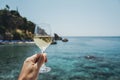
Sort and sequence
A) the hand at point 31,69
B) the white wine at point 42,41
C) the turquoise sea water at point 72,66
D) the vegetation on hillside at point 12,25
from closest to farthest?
the hand at point 31,69 < the white wine at point 42,41 < the turquoise sea water at point 72,66 < the vegetation on hillside at point 12,25

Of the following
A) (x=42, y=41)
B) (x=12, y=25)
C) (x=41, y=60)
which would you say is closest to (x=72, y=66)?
(x=42, y=41)

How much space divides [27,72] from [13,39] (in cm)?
8449

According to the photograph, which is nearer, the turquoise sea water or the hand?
the hand

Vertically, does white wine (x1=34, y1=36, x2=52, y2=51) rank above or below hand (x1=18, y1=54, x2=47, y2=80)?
above

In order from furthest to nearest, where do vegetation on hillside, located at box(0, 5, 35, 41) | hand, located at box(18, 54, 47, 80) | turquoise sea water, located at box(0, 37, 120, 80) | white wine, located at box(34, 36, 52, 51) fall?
vegetation on hillside, located at box(0, 5, 35, 41), turquoise sea water, located at box(0, 37, 120, 80), white wine, located at box(34, 36, 52, 51), hand, located at box(18, 54, 47, 80)

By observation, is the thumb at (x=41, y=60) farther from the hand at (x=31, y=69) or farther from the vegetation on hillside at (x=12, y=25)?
the vegetation on hillside at (x=12, y=25)

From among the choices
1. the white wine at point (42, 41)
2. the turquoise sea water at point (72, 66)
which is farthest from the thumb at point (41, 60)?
the turquoise sea water at point (72, 66)

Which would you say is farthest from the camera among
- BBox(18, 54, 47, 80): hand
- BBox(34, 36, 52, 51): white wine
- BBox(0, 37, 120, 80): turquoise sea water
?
BBox(0, 37, 120, 80): turquoise sea water

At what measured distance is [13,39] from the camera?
8381 cm

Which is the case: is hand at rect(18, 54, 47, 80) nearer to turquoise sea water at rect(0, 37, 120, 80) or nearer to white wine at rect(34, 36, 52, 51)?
white wine at rect(34, 36, 52, 51)

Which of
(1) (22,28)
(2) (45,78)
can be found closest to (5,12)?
(1) (22,28)

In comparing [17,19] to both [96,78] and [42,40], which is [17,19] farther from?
[42,40]

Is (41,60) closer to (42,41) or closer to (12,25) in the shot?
(42,41)

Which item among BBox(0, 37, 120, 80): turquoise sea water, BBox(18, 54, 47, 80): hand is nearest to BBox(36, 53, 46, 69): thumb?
BBox(18, 54, 47, 80): hand
